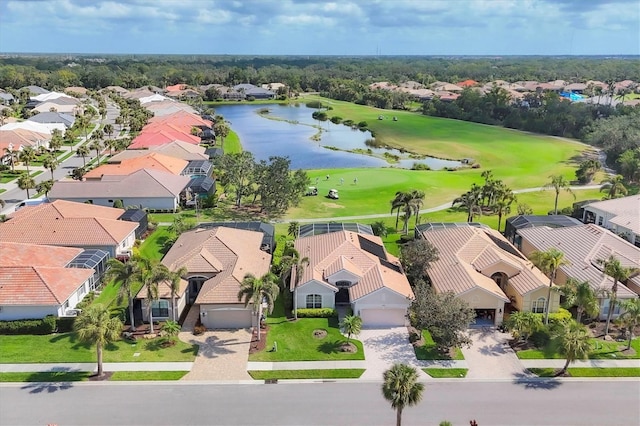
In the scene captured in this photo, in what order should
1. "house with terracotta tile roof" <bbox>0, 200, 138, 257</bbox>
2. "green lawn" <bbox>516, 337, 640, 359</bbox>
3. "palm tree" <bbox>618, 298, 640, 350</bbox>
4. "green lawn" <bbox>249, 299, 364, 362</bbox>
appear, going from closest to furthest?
"green lawn" <bbox>249, 299, 364, 362</bbox>
"green lawn" <bbox>516, 337, 640, 359</bbox>
"palm tree" <bbox>618, 298, 640, 350</bbox>
"house with terracotta tile roof" <bbox>0, 200, 138, 257</bbox>

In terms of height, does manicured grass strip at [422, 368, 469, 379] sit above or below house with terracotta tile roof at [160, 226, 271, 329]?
below

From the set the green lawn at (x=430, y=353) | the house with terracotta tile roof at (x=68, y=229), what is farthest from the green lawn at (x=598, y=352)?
the house with terracotta tile roof at (x=68, y=229)

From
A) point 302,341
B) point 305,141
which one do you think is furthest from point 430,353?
point 305,141

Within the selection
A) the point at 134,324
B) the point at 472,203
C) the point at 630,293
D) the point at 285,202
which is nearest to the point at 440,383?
the point at 630,293

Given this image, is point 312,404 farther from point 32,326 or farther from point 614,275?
point 614,275

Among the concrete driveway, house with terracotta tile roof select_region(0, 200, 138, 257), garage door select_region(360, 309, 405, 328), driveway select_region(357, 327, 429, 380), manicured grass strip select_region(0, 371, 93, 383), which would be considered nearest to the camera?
manicured grass strip select_region(0, 371, 93, 383)

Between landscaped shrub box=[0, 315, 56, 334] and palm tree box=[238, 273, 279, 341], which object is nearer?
palm tree box=[238, 273, 279, 341]

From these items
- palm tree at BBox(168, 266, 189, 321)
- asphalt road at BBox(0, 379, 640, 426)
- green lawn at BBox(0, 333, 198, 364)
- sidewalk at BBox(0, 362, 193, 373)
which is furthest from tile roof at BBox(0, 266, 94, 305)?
asphalt road at BBox(0, 379, 640, 426)

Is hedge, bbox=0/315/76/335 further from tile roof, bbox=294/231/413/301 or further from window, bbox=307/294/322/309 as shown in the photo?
tile roof, bbox=294/231/413/301
